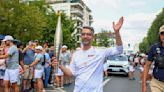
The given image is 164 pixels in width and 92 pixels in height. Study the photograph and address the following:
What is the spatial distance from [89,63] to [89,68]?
0.06m

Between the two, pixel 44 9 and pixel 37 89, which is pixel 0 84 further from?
pixel 44 9

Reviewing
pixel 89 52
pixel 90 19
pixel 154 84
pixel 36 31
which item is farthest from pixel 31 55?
pixel 90 19

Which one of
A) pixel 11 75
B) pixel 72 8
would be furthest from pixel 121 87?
pixel 72 8

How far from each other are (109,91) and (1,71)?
16.4ft

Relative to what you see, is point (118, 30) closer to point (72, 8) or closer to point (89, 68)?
point (89, 68)

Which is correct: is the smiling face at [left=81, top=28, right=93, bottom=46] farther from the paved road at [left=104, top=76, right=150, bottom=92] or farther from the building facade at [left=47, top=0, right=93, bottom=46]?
the building facade at [left=47, top=0, right=93, bottom=46]

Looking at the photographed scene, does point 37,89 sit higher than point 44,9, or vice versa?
point 44,9

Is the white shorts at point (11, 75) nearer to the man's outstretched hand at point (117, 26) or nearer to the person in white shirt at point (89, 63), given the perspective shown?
the person in white shirt at point (89, 63)

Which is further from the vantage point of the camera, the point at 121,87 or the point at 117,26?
the point at 121,87

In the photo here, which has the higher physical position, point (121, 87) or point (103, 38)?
point (103, 38)

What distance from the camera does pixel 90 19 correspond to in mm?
150000

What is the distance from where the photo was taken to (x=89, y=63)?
4871mm

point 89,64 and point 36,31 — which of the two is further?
point 36,31

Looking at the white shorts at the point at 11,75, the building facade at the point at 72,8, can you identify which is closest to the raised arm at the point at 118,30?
the white shorts at the point at 11,75
